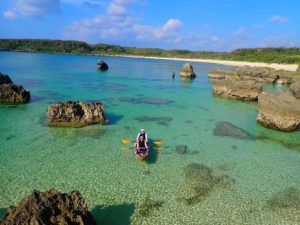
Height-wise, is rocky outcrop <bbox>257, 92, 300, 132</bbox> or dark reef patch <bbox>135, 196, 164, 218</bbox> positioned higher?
rocky outcrop <bbox>257, 92, 300, 132</bbox>

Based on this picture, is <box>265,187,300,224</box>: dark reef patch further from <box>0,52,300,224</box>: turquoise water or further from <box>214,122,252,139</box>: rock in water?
<box>214,122,252,139</box>: rock in water

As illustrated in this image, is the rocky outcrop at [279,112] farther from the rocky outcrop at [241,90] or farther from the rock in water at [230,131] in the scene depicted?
the rocky outcrop at [241,90]

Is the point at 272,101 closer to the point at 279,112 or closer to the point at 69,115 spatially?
the point at 279,112

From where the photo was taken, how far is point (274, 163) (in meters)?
19.0

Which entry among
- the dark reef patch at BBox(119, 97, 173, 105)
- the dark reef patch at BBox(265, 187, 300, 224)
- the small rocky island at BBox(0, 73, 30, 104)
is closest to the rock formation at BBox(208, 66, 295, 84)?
the dark reef patch at BBox(119, 97, 173, 105)

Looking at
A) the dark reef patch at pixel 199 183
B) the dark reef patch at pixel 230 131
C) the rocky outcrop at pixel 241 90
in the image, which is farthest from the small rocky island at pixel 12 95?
the rocky outcrop at pixel 241 90

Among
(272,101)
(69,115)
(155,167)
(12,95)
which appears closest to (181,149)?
(155,167)

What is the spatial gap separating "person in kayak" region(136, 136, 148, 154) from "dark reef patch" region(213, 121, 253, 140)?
24.0 feet

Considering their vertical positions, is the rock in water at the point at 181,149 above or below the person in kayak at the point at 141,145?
below

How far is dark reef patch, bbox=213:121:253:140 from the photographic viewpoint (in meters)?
23.8

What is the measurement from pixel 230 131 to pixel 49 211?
56.9ft

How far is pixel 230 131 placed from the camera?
25.0 m

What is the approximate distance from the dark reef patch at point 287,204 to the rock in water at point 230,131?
8350mm

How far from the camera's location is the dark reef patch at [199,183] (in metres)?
14.2
